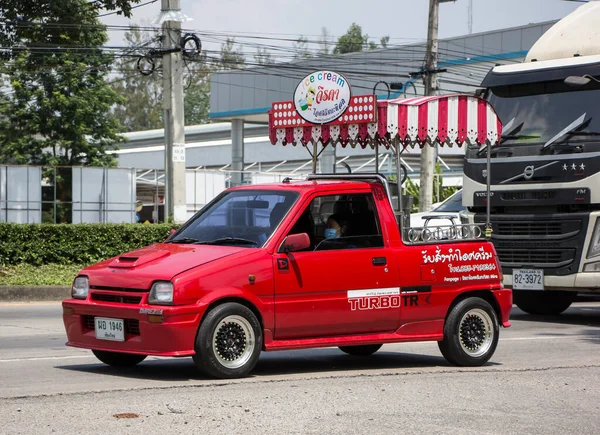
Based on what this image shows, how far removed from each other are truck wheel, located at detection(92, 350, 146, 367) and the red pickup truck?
13mm

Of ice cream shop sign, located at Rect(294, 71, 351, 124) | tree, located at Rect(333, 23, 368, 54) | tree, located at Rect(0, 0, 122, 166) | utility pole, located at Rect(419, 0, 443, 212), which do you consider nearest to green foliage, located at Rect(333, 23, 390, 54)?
tree, located at Rect(333, 23, 368, 54)

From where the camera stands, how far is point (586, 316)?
17.0 meters

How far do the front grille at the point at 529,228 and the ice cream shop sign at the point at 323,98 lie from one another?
4876mm

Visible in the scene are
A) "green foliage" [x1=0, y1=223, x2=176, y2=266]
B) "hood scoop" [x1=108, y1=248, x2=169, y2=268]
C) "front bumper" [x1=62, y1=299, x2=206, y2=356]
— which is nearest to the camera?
"front bumper" [x1=62, y1=299, x2=206, y2=356]

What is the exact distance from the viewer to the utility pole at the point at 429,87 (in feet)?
90.8

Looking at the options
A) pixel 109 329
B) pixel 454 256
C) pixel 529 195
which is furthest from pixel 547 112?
pixel 109 329

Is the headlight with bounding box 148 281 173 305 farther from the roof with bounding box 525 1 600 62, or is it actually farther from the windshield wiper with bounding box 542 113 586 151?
the roof with bounding box 525 1 600 62

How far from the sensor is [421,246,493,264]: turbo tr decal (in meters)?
10.1

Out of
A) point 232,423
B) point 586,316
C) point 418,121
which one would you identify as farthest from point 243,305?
point 586,316

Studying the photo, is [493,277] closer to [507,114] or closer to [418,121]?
[418,121]

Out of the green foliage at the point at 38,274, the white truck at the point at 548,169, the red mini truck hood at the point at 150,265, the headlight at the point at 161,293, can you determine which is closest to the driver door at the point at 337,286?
the red mini truck hood at the point at 150,265

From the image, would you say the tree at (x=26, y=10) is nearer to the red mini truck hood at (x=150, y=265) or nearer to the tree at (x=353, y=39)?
the red mini truck hood at (x=150, y=265)

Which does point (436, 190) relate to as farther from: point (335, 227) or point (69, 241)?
point (335, 227)

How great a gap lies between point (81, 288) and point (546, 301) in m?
9.70
